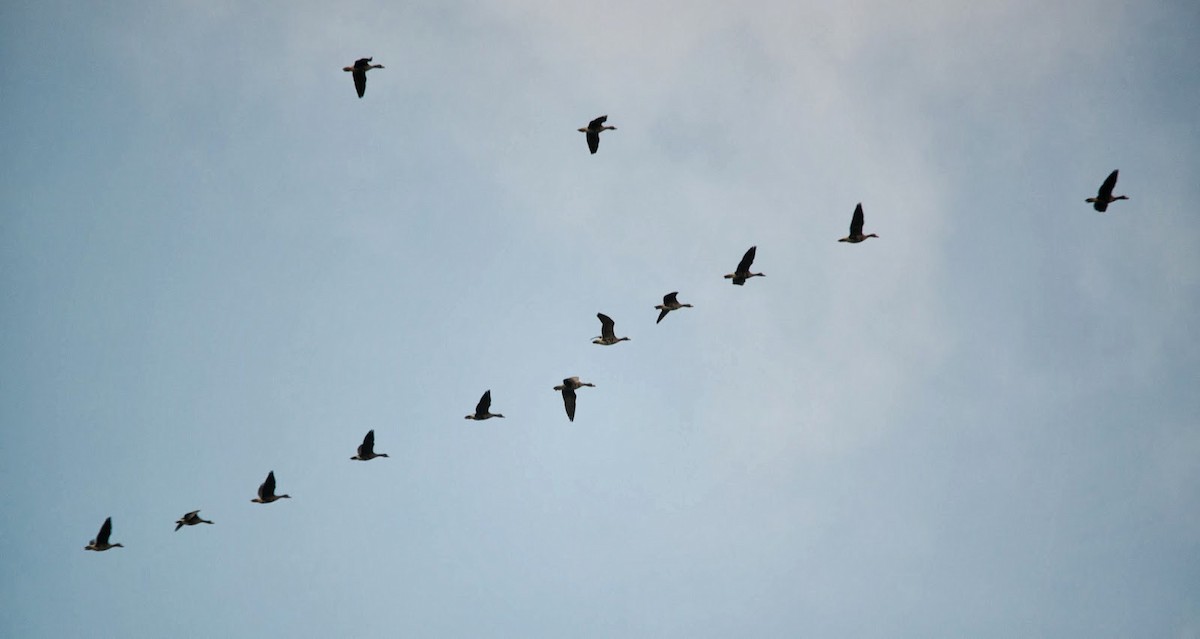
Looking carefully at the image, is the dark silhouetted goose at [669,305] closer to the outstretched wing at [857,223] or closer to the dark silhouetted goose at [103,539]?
the outstretched wing at [857,223]

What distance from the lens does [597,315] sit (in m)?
35.3

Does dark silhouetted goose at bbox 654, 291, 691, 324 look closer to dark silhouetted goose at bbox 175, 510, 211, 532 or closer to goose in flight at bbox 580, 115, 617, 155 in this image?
goose in flight at bbox 580, 115, 617, 155

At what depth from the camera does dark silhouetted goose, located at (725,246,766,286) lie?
37281mm

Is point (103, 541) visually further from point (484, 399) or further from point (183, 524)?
point (484, 399)

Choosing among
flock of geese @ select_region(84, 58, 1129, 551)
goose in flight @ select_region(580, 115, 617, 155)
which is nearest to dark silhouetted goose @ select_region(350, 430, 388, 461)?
flock of geese @ select_region(84, 58, 1129, 551)

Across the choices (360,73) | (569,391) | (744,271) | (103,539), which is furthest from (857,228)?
(103,539)

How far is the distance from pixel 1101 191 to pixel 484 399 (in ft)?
89.1

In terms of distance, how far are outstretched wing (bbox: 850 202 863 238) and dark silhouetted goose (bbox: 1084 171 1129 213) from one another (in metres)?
9.75

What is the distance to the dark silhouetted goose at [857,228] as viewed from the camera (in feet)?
128

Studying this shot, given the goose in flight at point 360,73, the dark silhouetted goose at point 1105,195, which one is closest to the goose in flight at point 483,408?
the goose in flight at point 360,73

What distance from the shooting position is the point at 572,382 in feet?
121

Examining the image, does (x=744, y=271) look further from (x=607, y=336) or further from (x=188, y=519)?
(x=188, y=519)

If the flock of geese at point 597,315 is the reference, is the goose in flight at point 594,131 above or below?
above

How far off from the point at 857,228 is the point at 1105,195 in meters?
10.3
